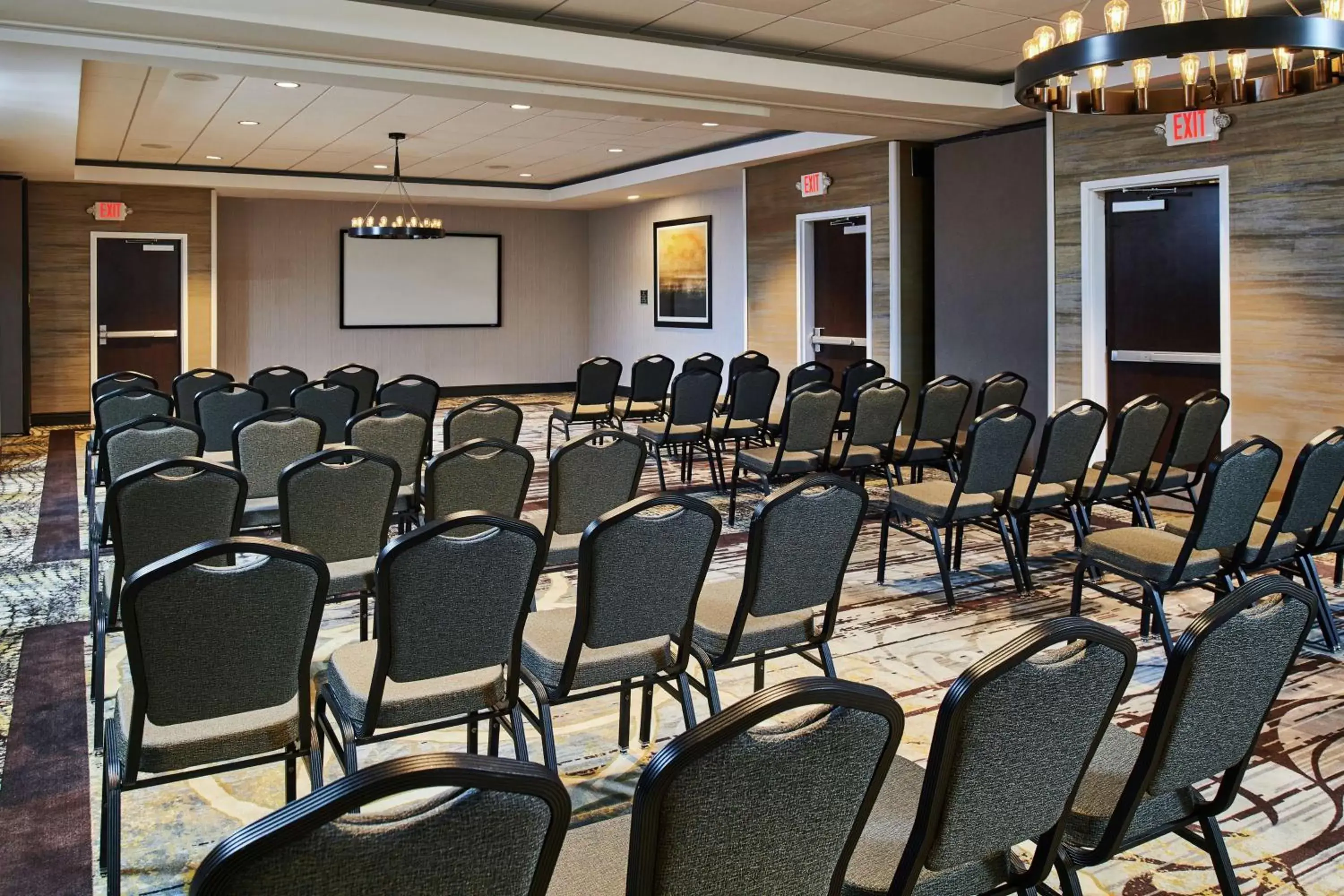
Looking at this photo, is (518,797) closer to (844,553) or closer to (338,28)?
(844,553)

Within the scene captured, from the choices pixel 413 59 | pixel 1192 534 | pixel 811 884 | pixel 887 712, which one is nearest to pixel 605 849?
pixel 811 884

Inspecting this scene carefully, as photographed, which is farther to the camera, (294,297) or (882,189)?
(294,297)

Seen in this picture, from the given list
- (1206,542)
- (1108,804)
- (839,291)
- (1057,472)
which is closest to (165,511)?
(1108,804)

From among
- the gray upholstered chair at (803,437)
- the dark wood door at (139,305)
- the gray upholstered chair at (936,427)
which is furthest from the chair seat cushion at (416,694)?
the dark wood door at (139,305)

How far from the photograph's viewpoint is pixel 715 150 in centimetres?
1198

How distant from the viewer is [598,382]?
9336 mm

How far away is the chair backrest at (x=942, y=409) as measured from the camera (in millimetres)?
6797

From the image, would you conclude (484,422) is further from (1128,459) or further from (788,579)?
(1128,459)

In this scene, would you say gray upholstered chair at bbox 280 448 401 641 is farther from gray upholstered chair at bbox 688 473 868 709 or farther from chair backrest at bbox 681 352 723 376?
chair backrest at bbox 681 352 723 376

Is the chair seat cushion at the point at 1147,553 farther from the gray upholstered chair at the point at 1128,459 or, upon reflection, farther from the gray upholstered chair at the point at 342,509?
the gray upholstered chair at the point at 342,509

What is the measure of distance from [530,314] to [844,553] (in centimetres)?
1469

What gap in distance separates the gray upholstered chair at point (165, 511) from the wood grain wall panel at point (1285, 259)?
6.17m

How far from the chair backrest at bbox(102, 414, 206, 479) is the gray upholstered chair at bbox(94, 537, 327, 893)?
2.19 metres

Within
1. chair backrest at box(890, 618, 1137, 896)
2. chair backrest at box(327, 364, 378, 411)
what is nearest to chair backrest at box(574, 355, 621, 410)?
chair backrest at box(327, 364, 378, 411)
